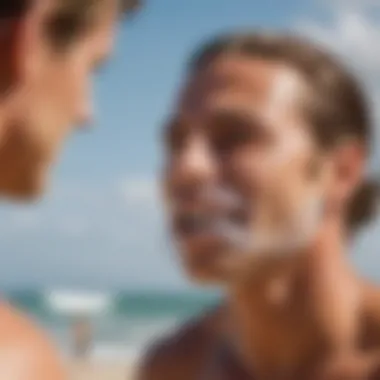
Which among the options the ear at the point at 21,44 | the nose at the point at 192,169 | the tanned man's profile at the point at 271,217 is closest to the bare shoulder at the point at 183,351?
the tanned man's profile at the point at 271,217

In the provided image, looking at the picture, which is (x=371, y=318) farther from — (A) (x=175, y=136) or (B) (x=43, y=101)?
(B) (x=43, y=101)

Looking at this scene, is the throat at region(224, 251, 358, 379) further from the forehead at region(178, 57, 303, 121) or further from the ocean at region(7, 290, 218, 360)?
the forehead at region(178, 57, 303, 121)

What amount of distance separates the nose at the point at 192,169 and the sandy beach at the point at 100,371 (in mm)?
172

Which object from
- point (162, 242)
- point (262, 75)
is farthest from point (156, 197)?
point (262, 75)

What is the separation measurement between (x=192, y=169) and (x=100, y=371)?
208mm

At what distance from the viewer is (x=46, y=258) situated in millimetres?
895

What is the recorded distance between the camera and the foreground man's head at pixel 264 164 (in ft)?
2.85

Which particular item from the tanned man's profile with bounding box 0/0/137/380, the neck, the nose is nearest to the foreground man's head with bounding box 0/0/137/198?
the tanned man's profile with bounding box 0/0/137/380

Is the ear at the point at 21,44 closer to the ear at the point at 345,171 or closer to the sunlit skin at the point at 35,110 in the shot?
the sunlit skin at the point at 35,110

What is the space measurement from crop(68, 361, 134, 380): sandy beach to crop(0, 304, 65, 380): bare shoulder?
0.04 feet

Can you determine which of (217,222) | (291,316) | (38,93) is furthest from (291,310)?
(38,93)

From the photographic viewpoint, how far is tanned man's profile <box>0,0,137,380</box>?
2.80 ft

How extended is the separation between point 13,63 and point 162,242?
0.73ft

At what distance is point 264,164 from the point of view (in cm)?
88
